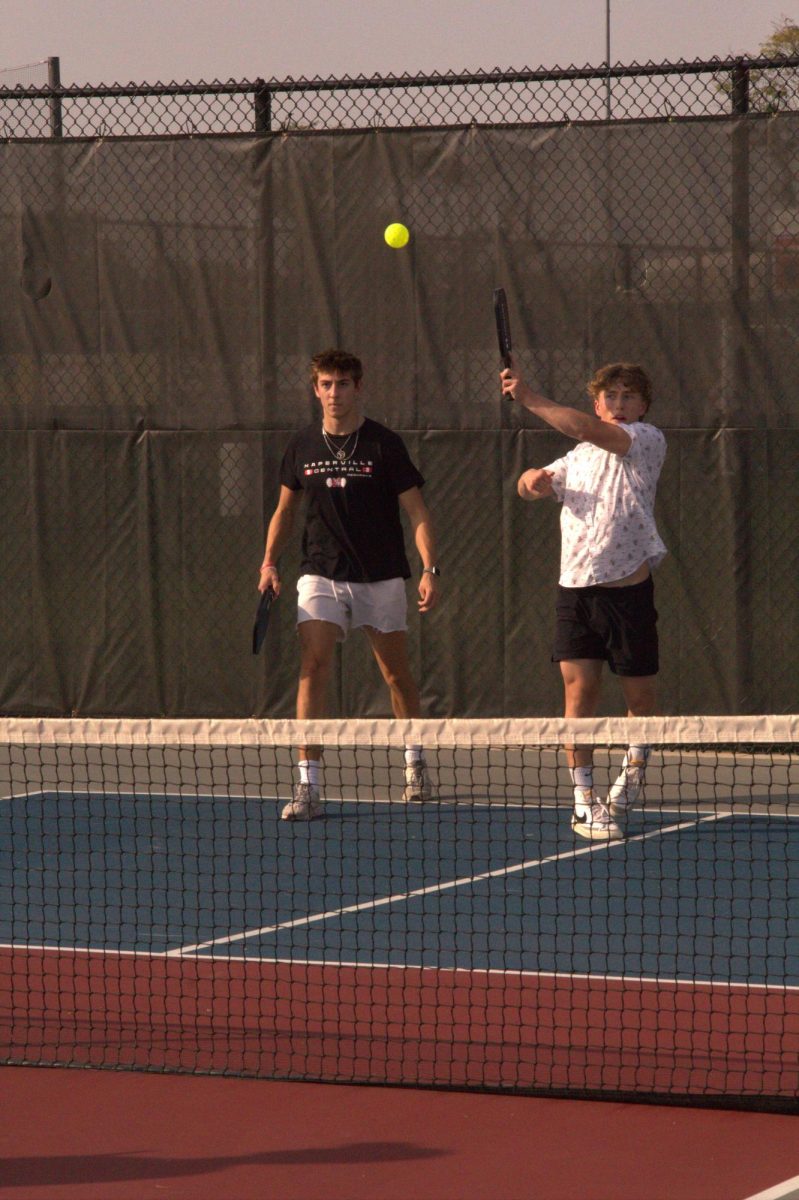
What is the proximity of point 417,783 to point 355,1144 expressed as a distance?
399cm

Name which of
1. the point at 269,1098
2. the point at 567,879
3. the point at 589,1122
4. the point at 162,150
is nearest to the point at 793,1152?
A: the point at 589,1122

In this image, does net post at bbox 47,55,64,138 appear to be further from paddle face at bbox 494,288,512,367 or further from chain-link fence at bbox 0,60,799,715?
paddle face at bbox 494,288,512,367

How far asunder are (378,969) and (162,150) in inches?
216

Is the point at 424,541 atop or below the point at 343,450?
below

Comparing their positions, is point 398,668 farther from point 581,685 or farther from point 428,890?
point 428,890

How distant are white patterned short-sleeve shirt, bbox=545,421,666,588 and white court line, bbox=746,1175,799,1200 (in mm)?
3653

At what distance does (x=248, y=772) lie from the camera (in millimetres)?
8820

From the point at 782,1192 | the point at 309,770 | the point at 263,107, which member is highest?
the point at 263,107

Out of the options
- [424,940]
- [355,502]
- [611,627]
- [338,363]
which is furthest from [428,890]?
[338,363]

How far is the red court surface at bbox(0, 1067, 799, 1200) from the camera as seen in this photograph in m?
3.47

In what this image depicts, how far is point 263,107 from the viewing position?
9320 mm

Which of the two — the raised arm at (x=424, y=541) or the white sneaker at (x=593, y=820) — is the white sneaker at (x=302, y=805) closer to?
the raised arm at (x=424, y=541)

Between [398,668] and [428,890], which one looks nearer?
[428,890]

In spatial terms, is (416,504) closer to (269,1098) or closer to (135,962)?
(135,962)
